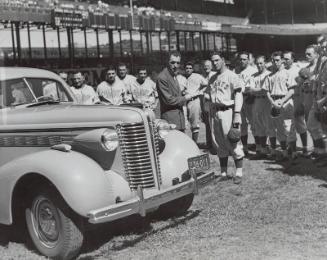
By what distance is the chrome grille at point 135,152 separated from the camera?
16.6 ft

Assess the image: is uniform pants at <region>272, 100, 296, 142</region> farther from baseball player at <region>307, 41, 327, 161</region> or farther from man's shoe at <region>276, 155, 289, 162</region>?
baseball player at <region>307, 41, 327, 161</region>

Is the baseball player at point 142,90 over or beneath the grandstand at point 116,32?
beneath

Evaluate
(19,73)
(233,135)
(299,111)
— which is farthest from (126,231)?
(299,111)

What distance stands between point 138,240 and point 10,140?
1738 mm

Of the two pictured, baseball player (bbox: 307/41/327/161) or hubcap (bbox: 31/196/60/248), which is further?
baseball player (bbox: 307/41/327/161)

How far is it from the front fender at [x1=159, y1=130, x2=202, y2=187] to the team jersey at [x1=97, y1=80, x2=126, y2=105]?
318 cm

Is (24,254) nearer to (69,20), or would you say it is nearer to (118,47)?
(69,20)

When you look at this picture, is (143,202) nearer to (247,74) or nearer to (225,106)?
(225,106)

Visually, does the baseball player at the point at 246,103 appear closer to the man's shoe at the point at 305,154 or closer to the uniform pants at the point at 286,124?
the uniform pants at the point at 286,124

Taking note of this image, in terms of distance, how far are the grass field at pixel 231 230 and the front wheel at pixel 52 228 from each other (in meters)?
0.17

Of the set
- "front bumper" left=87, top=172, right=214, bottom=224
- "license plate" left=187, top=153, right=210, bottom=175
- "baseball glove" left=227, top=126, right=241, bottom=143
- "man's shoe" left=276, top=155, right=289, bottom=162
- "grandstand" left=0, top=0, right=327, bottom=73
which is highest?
"grandstand" left=0, top=0, right=327, bottom=73

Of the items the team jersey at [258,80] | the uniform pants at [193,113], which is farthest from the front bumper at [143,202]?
the uniform pants at [193,113]

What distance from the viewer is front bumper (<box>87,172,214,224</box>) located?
454 cm

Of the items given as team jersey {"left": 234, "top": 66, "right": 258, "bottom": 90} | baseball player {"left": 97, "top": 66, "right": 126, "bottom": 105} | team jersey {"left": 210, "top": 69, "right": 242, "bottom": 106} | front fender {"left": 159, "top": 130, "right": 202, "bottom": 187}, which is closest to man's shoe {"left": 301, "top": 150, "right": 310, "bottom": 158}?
team jersey {"left": 234, "top": 66, "right": 258, "bottom": 90}
